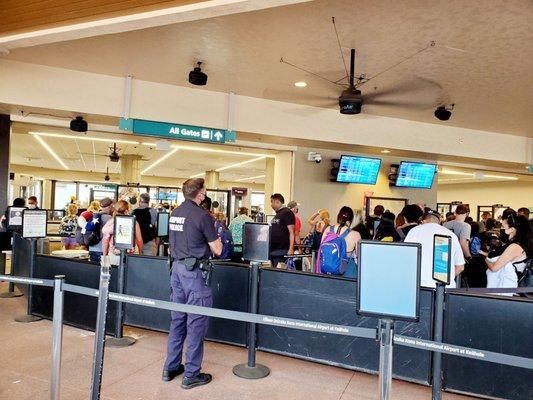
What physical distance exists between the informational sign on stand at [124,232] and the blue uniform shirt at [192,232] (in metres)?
0.83

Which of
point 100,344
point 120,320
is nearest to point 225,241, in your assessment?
point 120,320

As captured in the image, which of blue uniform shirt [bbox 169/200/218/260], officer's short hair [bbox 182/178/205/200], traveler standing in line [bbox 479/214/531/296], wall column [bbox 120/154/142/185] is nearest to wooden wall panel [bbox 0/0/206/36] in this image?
officer's short hair [bbox 182/178/205/200]

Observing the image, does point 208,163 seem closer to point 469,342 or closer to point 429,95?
point 429,95

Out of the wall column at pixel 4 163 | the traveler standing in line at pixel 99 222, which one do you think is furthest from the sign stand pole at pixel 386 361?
the wall column at pixel 4 163

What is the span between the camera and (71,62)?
20.1 ft

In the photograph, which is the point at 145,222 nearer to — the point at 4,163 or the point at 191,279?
the point at 4,163

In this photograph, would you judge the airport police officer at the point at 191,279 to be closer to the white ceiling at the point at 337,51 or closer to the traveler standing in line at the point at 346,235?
the traveler standing in line at the point at 346,235

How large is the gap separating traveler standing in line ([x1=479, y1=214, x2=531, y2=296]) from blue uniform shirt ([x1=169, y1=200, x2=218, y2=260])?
2.60 meters

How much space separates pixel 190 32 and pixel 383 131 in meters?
4.97

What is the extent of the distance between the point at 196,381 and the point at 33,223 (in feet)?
9.67

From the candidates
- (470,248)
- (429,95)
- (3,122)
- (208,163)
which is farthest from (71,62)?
(208,163)

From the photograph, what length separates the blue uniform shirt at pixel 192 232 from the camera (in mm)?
3346

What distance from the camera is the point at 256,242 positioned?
3.71 meters

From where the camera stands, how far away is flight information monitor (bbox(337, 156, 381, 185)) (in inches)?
371
